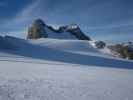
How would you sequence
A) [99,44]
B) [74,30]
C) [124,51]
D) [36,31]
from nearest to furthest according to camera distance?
[124,51], [99,44], [36,31], [74,30]

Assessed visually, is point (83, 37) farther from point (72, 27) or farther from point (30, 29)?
point (30, 29)

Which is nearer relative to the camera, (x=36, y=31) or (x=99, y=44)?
(x=99, y=44)

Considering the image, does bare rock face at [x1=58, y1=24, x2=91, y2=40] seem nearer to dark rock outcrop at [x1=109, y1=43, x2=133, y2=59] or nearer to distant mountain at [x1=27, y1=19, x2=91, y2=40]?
distant mountain at [x1=27, y1=19, x2=91, y2=40]

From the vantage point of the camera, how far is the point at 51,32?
9969cm

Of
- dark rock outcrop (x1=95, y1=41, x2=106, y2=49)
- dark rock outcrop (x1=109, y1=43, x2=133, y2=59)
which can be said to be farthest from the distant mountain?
dark rock outcrop (x1=109, y1=43, x2=133, y2=59)

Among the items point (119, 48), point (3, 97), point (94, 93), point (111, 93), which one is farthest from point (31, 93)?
point (119, 48)

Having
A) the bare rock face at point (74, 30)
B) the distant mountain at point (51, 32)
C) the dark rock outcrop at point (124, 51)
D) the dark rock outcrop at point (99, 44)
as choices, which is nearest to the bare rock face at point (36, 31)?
the distant mountain at point (51, 32)

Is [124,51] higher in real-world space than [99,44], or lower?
lower

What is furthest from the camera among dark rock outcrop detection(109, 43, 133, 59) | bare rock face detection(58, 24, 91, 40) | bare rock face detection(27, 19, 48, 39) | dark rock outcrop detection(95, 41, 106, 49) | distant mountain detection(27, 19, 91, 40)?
bare rock face detection(58, 24, 91, 40)

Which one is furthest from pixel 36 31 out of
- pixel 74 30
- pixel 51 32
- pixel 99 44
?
pixel 99 44

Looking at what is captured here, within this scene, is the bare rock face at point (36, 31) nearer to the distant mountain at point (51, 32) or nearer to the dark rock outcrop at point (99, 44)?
the distant mountain at point (51, 32)

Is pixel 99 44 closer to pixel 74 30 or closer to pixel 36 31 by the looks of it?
pixel 36 31

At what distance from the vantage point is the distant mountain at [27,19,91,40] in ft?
289

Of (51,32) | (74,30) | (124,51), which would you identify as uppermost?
(74,30)
